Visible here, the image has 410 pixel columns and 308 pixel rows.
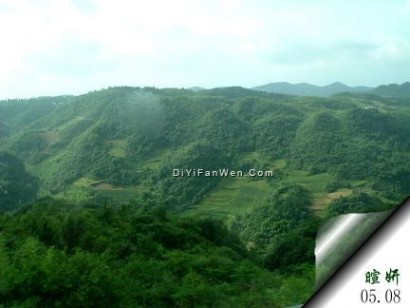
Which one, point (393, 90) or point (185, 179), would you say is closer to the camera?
point (185, 179)

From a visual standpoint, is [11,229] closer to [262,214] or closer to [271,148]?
[262,214]

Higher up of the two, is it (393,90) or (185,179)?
(393,90)

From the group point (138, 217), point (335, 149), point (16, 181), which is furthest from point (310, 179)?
point (138, 217)

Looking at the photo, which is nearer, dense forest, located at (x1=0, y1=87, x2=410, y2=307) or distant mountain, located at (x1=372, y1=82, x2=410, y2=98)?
dense forest, located at (x1=0, y1=87, x2=410, y2=307)

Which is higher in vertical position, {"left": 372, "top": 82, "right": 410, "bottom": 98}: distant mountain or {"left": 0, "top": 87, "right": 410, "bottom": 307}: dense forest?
{"left": 372, "top": 82, "right": 410, "bottom": 98}: distant mountain
